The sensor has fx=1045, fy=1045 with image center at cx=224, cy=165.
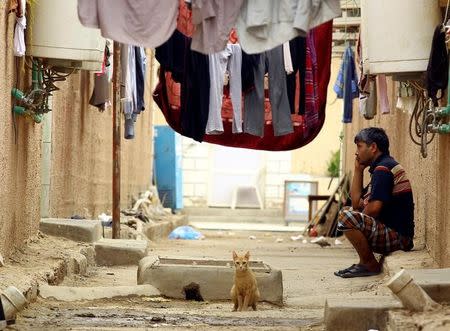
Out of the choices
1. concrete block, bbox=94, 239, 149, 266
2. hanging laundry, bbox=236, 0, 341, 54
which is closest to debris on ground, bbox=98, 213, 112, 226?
concrete block, bbox=94, 239, 149, 266

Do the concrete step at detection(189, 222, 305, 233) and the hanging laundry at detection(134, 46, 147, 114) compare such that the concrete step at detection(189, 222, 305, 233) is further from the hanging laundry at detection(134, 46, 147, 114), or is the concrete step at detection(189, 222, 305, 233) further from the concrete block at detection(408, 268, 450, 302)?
the concrete block at detection(408, 268, 450, 302)

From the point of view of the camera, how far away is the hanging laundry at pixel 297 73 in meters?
10.8

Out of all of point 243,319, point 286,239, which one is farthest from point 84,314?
point 286,239

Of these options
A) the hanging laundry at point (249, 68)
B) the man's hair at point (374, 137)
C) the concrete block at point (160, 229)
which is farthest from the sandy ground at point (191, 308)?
the concrete block at point (160, 229)

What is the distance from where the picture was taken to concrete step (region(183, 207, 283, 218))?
30.5 metres

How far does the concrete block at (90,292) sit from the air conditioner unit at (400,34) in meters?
2.74

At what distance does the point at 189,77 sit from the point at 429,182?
2642 mm

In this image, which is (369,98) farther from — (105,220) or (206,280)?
(105,220)

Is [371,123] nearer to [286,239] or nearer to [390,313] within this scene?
[286,239]

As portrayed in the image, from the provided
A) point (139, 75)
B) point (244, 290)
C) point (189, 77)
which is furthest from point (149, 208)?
point (244, 290)

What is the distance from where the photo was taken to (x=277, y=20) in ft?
22.7

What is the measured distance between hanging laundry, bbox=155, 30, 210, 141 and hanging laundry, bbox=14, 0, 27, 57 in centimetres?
135

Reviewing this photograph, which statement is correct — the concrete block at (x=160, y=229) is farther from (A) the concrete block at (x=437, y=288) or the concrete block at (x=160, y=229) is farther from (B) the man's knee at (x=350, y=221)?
(A) the concrete block at (x=437, y=288)

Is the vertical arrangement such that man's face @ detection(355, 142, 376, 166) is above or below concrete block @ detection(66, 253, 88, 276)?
above
